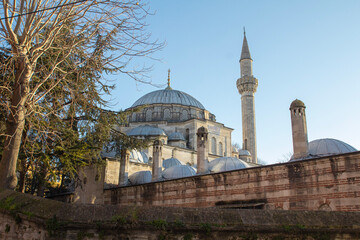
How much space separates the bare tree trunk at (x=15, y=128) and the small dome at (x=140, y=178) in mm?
13509

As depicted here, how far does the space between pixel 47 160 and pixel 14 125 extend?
2.55 meters

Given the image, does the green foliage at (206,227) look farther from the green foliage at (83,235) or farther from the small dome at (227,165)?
the small dome at (227,165)

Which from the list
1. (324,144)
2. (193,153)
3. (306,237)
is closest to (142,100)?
(193,153)

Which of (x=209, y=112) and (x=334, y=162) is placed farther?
(x=209, y=112)

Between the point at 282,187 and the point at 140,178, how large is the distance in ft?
39.7

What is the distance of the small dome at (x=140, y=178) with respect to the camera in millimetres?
20844

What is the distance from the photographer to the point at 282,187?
33.8 ft

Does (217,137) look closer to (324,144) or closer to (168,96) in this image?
(168,96)

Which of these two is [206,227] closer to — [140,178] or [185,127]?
[140,178]

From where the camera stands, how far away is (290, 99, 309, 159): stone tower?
1195cm

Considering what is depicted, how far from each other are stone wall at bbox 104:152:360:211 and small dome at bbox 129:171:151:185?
6.87m

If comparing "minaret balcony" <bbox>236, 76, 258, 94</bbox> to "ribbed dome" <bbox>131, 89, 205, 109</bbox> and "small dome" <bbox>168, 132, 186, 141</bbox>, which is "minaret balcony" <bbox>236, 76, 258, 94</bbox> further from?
"small dome" <bbox>168, 132, 186, 141</bbox>

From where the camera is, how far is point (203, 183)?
12.6 meters

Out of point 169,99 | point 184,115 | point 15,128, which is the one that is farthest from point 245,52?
point 15,128
